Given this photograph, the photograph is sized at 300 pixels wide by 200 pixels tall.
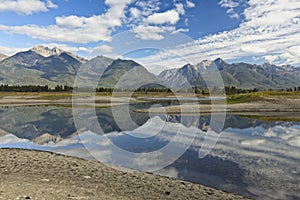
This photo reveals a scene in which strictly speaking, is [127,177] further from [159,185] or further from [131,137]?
→ [131,137]

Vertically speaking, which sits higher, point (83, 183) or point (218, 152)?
point (83, 183)

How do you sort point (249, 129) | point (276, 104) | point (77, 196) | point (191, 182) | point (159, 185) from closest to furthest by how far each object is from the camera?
point (77, 196) → point (159, 185) → point (191, 182) → point (249, 129) → point (276, 104)

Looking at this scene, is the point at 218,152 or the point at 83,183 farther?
the point at 218,152

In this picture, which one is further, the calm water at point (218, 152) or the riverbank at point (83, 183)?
the calm water at point (218, 152)

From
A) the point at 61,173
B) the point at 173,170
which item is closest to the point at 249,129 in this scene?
the point at 173,170

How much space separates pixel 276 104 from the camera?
79250mm

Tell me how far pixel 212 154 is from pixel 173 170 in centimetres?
593

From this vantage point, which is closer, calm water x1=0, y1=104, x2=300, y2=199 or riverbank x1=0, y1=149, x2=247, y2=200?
riverbank x1=0, y1=149, x2=247, y2=200

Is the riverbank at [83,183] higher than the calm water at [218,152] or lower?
higher

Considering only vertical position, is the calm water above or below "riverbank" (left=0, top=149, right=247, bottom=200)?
below

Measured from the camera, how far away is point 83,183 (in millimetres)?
14008

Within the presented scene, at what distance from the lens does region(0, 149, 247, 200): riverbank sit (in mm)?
11930

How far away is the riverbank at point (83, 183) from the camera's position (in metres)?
11.9

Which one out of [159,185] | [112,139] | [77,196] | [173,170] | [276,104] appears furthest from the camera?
[276,104]
